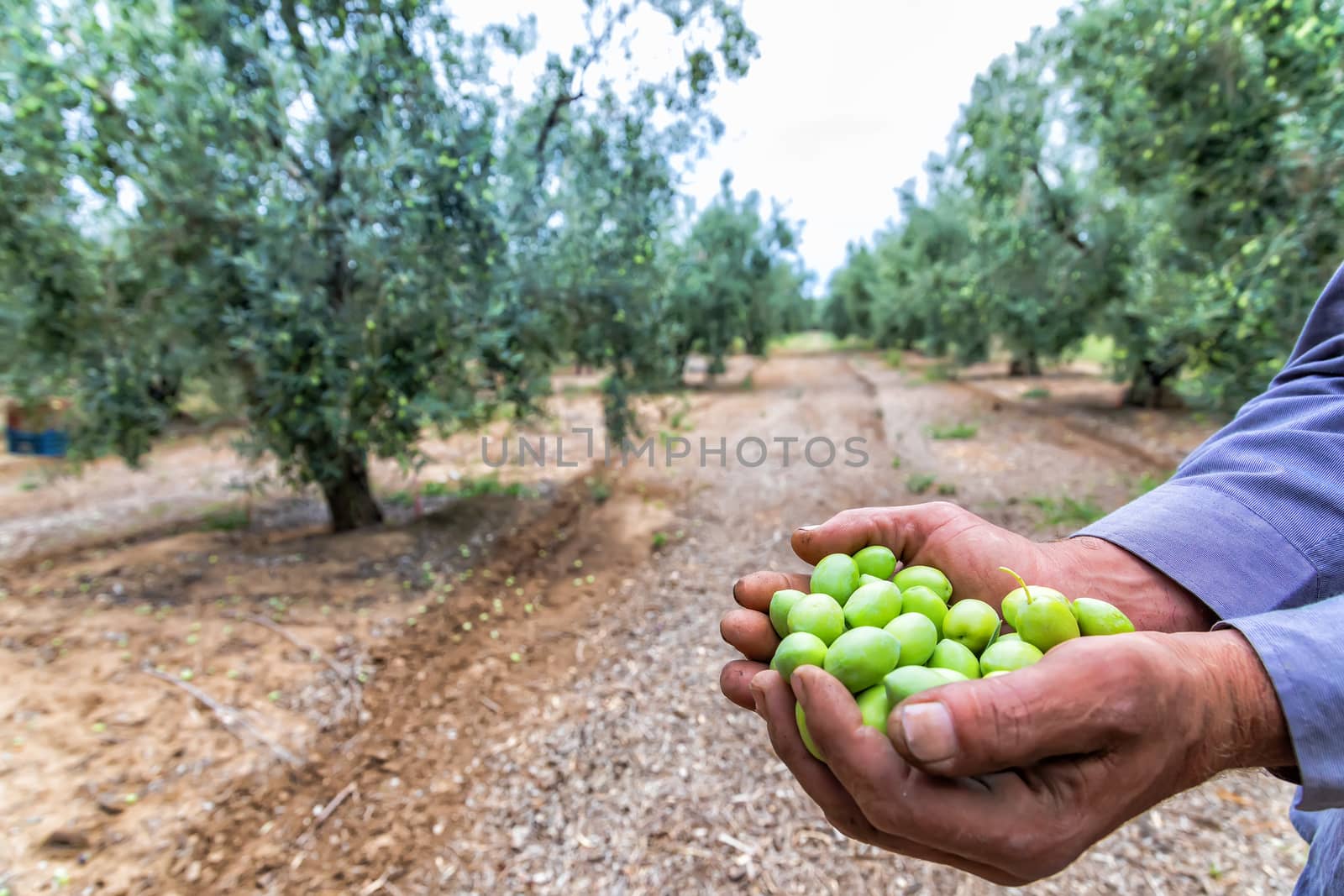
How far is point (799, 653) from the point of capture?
1289mm

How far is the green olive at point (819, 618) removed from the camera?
4.50 ft

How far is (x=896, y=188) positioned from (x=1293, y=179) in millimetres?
22048

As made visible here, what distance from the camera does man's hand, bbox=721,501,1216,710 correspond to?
150 centimetres

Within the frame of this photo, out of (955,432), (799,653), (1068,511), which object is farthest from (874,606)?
(955,432)

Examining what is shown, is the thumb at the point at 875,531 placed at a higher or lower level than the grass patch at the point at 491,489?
higher

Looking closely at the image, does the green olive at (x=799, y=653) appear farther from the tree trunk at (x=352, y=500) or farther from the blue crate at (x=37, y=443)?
the blue crate at (x=37, y=443)

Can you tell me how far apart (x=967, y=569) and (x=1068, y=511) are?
19.8ft

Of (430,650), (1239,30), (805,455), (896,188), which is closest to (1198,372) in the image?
(1239,30)

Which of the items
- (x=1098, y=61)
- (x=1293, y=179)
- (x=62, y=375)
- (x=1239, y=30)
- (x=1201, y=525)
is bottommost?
(x=1201, y=525)

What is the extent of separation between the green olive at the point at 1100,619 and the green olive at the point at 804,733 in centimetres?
56

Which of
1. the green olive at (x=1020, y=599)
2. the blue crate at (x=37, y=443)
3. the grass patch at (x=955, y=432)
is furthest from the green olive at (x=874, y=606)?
the blue crate at (x=37, y=443)

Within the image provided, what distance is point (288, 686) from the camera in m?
4.04

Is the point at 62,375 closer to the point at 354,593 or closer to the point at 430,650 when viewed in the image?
the point at 354,593

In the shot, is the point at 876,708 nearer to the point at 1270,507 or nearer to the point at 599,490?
the point at 1270,507
